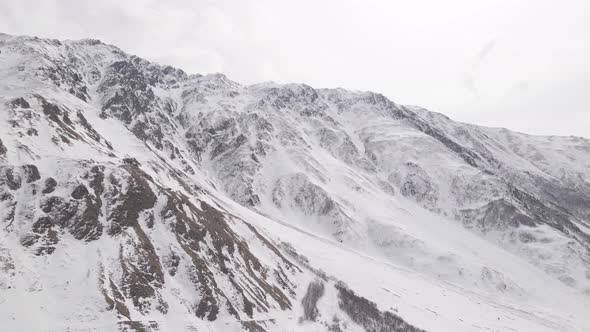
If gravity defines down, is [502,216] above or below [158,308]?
above

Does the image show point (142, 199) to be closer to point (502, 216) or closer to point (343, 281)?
point (343, 281)

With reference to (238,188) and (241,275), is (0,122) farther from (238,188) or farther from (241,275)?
(238,188)

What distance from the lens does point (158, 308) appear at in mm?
54438

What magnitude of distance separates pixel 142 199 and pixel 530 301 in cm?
12232

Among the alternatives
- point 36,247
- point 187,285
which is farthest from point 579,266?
point 36,247

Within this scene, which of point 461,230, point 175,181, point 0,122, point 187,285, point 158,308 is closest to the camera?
point 158,308

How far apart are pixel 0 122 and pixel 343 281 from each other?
69.1 metres

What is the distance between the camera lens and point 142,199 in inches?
2768

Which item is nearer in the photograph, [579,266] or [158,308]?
[158,308]

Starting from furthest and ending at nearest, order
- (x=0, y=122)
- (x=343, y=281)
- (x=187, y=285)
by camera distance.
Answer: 1. (x=343, y=281)
2. (x=0, y=122)
3. (x=187, y=285)

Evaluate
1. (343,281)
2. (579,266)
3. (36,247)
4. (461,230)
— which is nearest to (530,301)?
(579,266)

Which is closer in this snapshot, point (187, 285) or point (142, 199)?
point (187, 285)

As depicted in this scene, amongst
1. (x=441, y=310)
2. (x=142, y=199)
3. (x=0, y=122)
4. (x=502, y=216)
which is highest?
(x=502, y=216)

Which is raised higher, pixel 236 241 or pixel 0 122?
pixel 0 122
